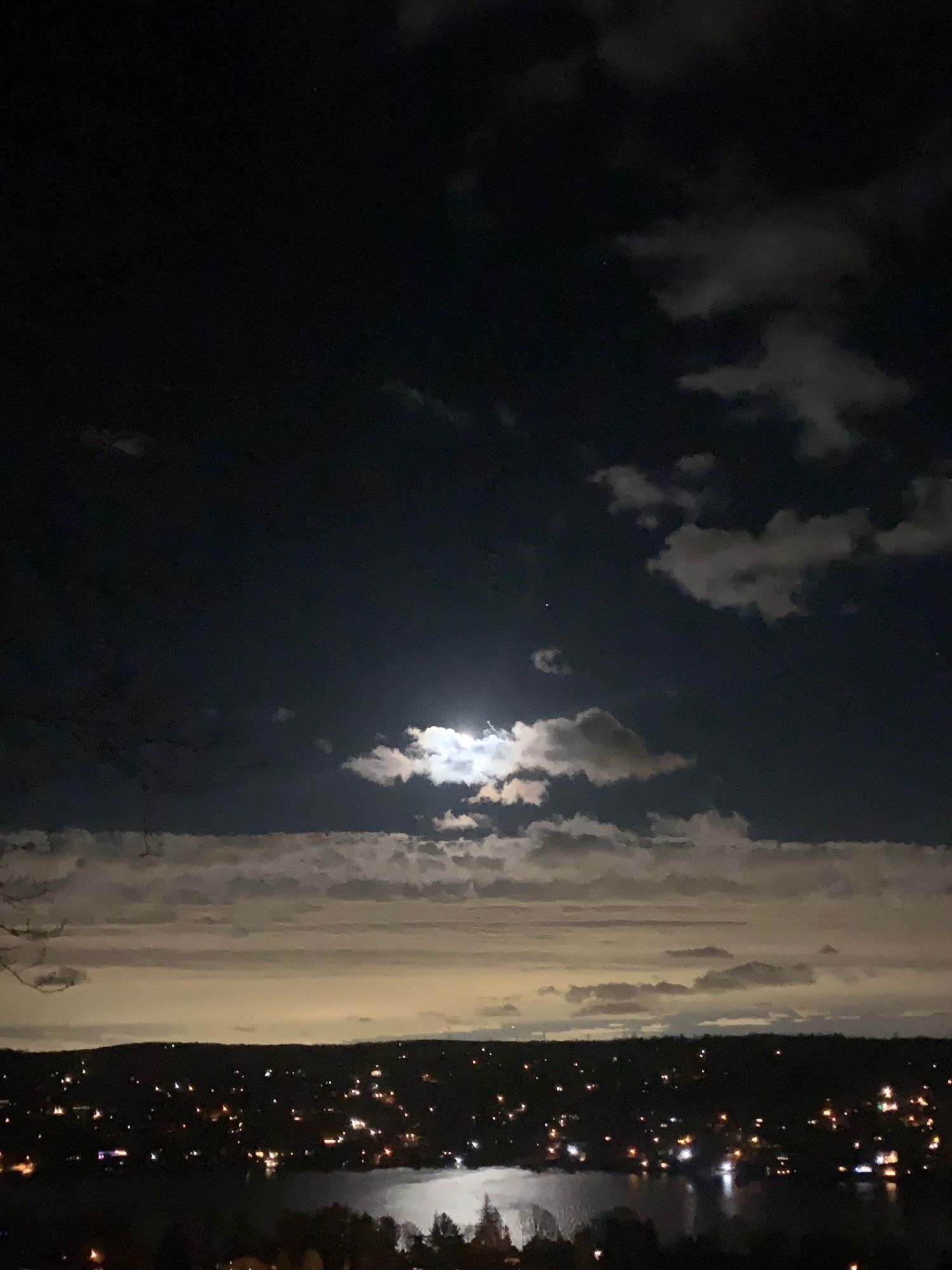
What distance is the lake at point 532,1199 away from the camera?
38688 millimetres

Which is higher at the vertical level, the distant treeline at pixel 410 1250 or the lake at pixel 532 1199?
the distant treeline at pixel 410 1250

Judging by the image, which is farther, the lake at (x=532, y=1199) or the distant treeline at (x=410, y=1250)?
the lake at (x=532, y=1199)

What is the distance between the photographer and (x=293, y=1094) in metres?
62.8

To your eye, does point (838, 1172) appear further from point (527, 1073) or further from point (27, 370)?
point (27, 370)

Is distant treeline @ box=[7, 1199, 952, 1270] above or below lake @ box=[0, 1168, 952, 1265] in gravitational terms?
above

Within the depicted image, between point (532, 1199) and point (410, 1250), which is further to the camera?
point (532, 1199)

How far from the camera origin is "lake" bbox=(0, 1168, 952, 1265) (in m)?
38.7

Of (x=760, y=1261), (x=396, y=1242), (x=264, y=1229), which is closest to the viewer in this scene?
(x=760, y=1261)

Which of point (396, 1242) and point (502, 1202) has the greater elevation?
point (396, 1242)

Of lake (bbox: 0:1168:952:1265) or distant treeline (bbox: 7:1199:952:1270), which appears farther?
lake (bbox: 0:1168:952:1265)

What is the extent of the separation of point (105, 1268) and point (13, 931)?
52.9ft

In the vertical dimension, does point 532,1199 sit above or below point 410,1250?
below

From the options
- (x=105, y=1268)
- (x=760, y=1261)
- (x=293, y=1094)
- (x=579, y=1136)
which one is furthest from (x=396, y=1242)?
(x=579, y=1136)

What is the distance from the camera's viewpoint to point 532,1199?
54219 mm
